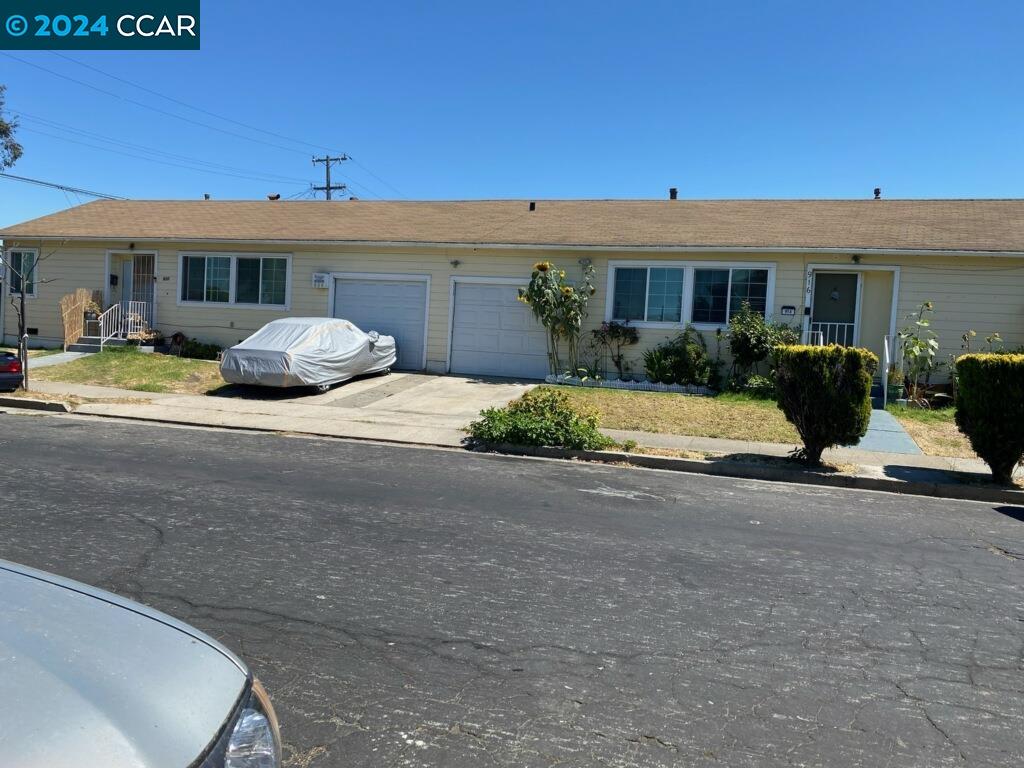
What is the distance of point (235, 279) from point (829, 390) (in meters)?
16.2

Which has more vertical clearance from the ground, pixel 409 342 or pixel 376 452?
pixel 409 342

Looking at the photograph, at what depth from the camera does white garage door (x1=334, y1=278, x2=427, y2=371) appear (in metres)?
19.7

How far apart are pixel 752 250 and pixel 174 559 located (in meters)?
14.2

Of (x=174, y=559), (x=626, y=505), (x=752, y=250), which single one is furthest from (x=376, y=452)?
(x=752, y=250)

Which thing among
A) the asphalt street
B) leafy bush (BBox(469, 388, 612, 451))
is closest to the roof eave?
leafy bush (BBox(469, 388, 612, 451))

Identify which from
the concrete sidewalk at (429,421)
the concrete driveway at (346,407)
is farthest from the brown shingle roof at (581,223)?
the concrete sidewalk at (429,421)

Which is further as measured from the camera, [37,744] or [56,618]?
[56,618]

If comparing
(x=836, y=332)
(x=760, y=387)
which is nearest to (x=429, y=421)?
(x=760, y=387)

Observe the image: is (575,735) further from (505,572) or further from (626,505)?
(626,505)

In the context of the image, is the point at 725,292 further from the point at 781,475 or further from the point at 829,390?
the point at 781,475

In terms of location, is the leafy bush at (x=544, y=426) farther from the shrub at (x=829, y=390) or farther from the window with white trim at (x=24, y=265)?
the window with white trim at (x=24, y=265)

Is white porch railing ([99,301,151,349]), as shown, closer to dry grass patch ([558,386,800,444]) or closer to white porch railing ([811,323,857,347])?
dry grass patch ([558,386,800,444])

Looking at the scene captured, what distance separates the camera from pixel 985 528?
750 centimetres

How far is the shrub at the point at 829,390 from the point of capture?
9.75 m
